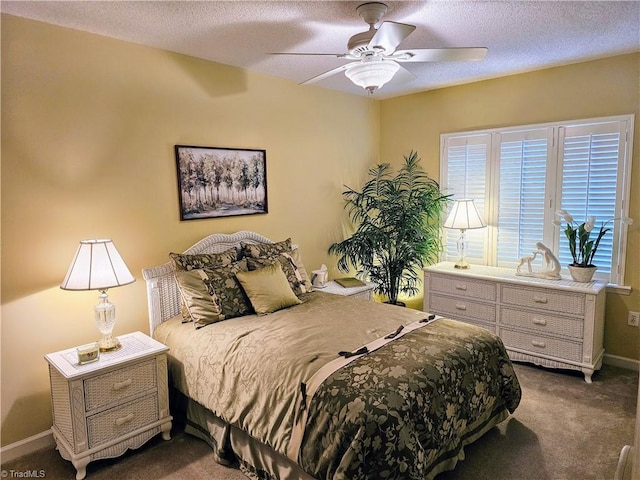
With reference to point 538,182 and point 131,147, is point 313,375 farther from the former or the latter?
point 538,182

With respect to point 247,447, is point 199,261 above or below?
above

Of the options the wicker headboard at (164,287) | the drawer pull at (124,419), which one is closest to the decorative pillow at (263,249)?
the wicker headboard at (164,287)

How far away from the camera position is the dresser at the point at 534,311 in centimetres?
326

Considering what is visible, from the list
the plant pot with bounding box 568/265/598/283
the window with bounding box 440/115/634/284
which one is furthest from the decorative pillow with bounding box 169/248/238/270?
the plant pot with bounding box 568/265/598/283

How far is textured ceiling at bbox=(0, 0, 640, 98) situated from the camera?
2338 millimetres

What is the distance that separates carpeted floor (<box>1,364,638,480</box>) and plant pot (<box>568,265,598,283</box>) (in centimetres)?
89

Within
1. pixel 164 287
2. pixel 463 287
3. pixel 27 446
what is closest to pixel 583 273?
pixel 463 287

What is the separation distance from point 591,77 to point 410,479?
3422 millimetres

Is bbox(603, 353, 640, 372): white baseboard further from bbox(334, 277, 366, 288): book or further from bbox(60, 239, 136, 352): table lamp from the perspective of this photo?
bbox(60, 239, 136, 352): table lamp

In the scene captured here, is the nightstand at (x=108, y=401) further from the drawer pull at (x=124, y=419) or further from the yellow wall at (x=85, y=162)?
the yellow wall at (x=85, y=162)

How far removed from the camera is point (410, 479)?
5.85 feet

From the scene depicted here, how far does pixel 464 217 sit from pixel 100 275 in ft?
10.2

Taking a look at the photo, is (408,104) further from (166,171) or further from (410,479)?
(410,479)

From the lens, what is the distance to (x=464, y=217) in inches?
158
